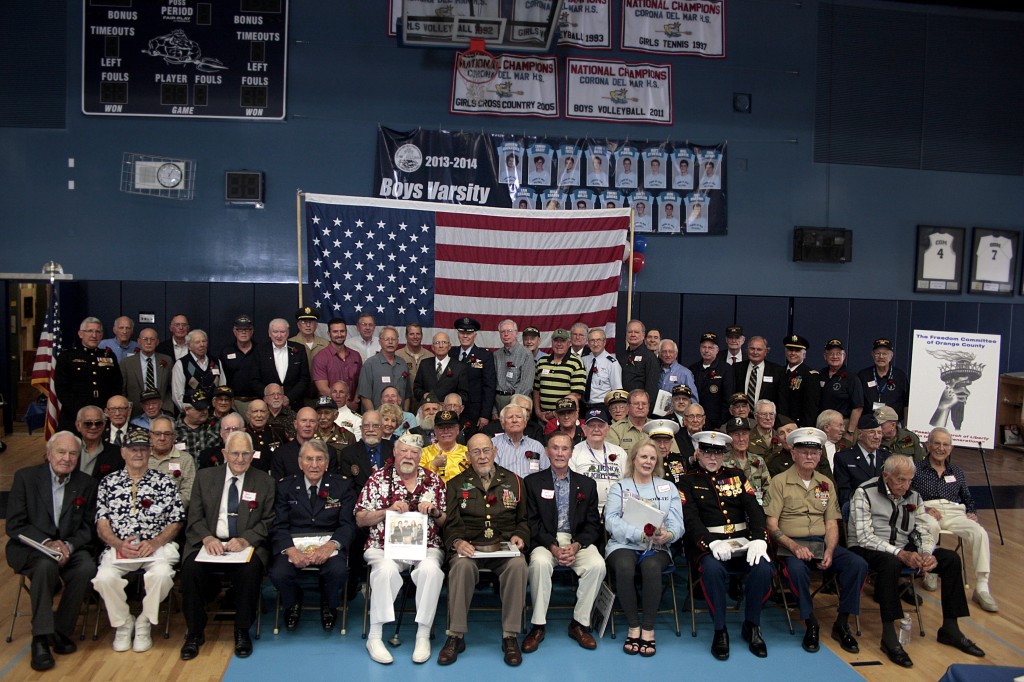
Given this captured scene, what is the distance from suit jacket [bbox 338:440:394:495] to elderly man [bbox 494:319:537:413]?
172cm

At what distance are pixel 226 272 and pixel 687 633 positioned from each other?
769 cm

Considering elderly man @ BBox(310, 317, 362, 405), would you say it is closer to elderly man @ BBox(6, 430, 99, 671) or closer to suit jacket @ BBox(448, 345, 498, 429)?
suit jacket @ BBox(448, 345, 498, 429)

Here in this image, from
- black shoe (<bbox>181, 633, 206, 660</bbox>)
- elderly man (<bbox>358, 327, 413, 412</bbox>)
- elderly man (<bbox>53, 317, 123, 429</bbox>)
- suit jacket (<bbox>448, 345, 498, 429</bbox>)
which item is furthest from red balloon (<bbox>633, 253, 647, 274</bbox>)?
black shoe (<bbox>181, 633, 206, 660</bbox>)

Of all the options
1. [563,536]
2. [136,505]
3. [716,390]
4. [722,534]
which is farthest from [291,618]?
[716,390]

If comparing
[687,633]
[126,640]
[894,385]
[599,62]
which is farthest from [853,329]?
[126,640]

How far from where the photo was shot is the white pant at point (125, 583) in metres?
4.56

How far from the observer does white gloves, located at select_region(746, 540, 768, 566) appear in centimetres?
483

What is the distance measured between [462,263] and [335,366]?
198 centimetres

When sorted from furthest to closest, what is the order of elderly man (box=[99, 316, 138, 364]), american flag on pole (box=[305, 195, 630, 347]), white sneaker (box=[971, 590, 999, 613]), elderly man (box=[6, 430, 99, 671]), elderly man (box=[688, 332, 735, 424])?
american flag on pole (box=[305, 195, 630, 347]) → elderly man (box=[99, 316, 138, 364]) → elderly man (box=[688, 332, 735, 424]) → white sneaker (box=[971, 590, 999, 613]) → elderly man (box=[6, 430, 99, 671])

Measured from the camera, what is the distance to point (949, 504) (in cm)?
593

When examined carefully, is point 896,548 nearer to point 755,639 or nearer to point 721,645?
point 755,639

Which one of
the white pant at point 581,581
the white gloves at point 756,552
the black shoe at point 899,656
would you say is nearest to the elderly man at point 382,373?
the white pant at point 581,581

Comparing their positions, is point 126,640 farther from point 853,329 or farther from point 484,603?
point 853,329

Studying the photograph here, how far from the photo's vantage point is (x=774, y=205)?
35.6 feet
